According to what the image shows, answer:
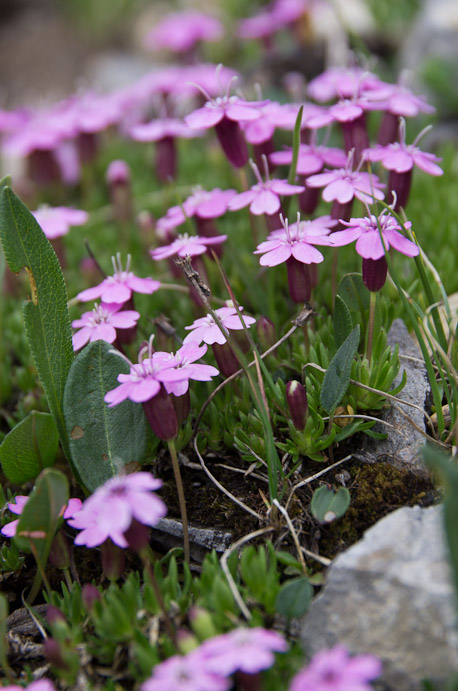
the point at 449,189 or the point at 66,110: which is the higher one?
the point at 66,110

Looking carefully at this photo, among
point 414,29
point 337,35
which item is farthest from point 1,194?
point 414,29

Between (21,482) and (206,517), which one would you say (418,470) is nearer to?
(206,517)

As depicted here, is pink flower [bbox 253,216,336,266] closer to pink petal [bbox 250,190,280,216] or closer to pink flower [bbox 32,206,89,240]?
pink petal [bbox 250,190,280,216]

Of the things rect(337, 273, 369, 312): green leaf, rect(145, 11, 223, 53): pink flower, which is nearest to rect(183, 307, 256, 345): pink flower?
rect(337, 273, 369, 312): green leaf

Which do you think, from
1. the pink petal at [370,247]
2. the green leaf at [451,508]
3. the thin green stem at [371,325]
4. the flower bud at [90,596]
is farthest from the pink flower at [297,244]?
the flower bud at [90,596]

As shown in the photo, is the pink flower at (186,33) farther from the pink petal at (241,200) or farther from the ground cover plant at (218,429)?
the pink petal at (241,200)

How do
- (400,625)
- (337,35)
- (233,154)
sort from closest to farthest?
(400,625) → (233,154) → (337,35)

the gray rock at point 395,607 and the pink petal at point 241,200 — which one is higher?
the pink petal at point 241,200
